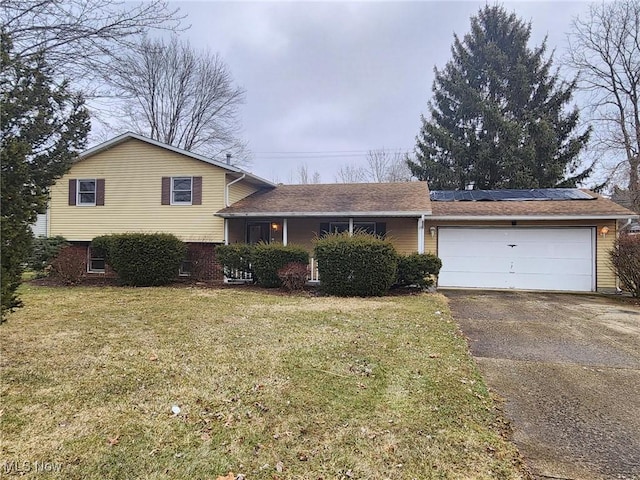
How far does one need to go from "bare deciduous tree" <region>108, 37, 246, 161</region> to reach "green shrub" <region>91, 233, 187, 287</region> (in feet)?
52.9

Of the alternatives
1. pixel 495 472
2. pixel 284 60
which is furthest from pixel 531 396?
pixel 284 60

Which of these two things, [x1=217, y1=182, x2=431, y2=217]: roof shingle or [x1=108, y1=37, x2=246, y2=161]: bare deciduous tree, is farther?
[x1=108, y1=37, x2=246, y2=161]: bare deciduous tree

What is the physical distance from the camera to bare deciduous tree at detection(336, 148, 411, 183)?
31000 mm

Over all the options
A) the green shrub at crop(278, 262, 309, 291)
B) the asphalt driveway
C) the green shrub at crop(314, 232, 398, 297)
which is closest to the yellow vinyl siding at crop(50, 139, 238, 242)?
the green shrub at crop(278, 262, 309, 291)

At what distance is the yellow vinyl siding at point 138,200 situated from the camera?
43.5 feet

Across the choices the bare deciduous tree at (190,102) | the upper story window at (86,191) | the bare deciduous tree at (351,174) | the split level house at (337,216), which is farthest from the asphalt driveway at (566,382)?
the bare deciduous tree at (351,174)

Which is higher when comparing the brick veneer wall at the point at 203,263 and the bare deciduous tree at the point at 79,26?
the bare deciduous tree at the point at 79,26

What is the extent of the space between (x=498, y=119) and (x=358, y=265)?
15.5m

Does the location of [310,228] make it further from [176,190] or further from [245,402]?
[245,402]

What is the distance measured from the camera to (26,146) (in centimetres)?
370

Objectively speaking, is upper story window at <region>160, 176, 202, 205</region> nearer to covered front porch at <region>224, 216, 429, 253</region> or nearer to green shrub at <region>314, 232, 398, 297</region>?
covered front porch at <region>224, 216, 429, 253</region>

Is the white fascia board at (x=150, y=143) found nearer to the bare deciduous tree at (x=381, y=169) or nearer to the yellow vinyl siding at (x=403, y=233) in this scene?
the yellow vinyl siding at (x=403, y=233)

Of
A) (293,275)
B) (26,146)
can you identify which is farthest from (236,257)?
(26,146)

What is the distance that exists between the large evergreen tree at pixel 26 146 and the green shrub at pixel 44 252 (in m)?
9.81
